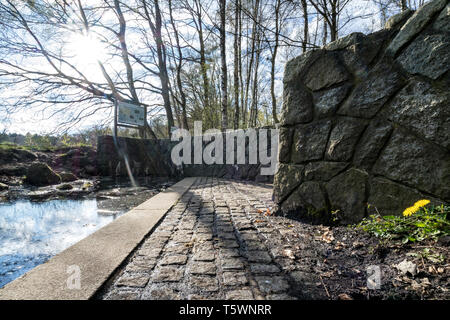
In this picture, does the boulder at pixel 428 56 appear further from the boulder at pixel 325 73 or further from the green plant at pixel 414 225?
the green plant at pixel 414 225

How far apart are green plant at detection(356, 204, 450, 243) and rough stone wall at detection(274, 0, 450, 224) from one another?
0.37 feet

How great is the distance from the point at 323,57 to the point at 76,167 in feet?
31.7

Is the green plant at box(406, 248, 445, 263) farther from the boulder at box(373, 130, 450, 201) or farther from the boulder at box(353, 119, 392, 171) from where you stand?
the boulder at box(353, 119, 392, 171)

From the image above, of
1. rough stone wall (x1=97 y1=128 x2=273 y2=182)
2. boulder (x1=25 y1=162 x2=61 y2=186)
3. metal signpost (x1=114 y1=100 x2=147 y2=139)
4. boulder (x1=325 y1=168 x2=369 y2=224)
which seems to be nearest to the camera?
boulder (x1=325 y1=168 x2=369 y2=224)

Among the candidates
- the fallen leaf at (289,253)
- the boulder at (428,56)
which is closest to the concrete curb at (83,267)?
the fallen leaf at (289,253)

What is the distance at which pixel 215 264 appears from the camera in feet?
4.70

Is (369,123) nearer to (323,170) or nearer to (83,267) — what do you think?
(323,170)

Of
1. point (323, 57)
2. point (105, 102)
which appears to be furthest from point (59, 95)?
point (323, 57)

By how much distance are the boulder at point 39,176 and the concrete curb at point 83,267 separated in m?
5.24

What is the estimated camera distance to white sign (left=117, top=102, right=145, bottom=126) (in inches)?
386

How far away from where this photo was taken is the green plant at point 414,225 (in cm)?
137

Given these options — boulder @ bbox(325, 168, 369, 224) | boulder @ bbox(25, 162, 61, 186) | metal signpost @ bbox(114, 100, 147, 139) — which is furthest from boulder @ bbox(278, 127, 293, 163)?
metal signpost @ bbox(114, 100, 147, 139)

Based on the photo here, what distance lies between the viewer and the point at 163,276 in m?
1.29
